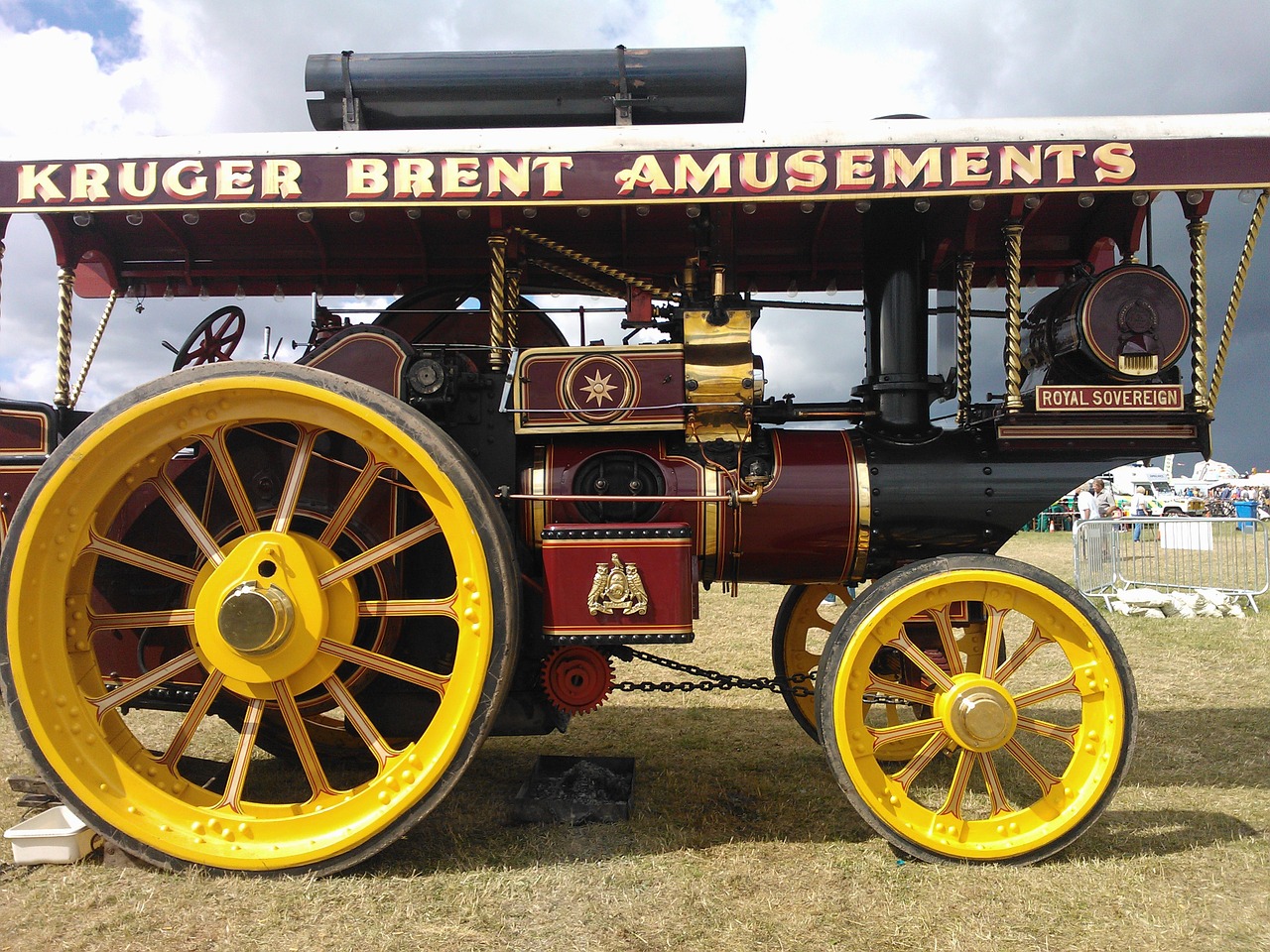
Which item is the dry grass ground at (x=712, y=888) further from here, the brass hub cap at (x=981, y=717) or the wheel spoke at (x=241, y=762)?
the brass hub cap at (x=981, y=717)

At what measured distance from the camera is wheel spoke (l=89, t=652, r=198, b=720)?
2.87 m

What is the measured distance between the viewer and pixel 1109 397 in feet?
10.2

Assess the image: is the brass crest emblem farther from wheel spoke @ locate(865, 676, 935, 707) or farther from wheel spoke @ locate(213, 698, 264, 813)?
wheel spoke @ locate(213, 698, 264, 813)

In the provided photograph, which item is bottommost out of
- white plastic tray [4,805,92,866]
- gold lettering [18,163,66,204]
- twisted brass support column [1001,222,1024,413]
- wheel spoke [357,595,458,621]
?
white plastic tray [4,805,92,866]

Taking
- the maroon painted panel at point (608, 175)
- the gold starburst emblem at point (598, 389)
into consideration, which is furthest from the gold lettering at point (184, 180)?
the gold starburst emblem at point (598, 389)

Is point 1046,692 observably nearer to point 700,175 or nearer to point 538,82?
point 700,175

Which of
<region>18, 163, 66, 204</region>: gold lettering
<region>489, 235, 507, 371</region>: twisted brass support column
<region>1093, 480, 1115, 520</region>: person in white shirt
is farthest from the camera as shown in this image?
<region>1093, 480, 1115, 520</region>: person in white shirt

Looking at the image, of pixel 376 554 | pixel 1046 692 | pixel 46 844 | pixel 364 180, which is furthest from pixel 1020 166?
pixel 46 844

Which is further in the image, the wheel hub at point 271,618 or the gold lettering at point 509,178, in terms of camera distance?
the gold lettering at point 509,178

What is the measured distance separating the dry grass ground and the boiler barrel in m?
2.84

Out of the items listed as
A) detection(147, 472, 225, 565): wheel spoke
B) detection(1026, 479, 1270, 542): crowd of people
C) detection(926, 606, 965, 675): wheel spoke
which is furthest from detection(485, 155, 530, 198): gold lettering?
detection(1026, 479, 1270, 542): crowd of people

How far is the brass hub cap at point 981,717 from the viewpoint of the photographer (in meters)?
2.85

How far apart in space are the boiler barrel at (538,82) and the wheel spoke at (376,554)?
68.9 inches

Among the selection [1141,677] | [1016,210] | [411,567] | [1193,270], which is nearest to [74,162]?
[411,567]
